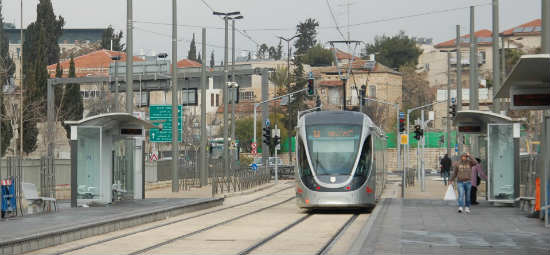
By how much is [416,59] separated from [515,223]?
11218 cm

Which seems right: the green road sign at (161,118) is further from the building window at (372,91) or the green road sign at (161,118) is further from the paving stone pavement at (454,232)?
the building window at (372,91)

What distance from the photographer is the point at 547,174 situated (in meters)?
19.6

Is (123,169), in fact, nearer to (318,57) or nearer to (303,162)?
(303,162)

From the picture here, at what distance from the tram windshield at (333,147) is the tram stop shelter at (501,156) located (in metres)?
3.12

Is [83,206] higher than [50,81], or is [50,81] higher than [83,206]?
[50,81]

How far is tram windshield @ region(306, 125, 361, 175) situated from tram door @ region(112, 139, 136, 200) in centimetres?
515

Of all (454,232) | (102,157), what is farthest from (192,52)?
(454,232)

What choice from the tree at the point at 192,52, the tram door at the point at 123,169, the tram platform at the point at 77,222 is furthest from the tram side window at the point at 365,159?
the tree at the point at 192,52

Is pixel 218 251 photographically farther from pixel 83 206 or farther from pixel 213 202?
pixel 213 202

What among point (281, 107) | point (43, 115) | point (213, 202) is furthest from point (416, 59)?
point (213, 202)

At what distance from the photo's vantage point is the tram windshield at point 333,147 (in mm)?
25719

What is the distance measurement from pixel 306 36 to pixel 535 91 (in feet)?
408

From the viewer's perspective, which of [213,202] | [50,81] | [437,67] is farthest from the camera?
[437,67]

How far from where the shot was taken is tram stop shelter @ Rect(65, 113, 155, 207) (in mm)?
23984
